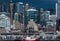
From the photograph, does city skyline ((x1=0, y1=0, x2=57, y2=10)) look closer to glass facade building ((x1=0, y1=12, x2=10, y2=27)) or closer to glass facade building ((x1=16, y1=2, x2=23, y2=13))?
glass facade building ((x1=16, y1=2, x2=23, y2=13))

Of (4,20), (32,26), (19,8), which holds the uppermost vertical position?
(19,8)

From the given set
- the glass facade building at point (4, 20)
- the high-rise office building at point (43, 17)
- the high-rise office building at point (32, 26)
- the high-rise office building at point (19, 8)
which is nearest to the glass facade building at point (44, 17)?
the high-rise office building at point (43, 17)

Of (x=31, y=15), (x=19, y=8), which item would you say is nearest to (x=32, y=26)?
(x=31, y=15)

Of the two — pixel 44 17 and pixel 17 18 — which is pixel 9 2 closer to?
pixel 17 18

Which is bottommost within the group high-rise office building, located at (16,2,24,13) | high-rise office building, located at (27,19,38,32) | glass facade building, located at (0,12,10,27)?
high-rise office building, located at (27,19,38,32)

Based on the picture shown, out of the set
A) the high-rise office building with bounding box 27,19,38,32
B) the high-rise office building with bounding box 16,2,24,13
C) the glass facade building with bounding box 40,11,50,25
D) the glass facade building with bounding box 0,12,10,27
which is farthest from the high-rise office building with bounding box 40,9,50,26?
the glass facade building with bounding box 0,12,10,27

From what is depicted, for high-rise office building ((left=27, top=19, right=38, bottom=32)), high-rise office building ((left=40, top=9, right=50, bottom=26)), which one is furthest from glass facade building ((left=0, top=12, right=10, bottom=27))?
high-rise office building ((left=40, top=9, right=50, bottom=26))

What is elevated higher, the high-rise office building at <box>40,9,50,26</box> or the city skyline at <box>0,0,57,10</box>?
the city skyline at <box>0,0,57,10</box>

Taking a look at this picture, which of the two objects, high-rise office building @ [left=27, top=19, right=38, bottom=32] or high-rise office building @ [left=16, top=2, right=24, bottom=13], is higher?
high-rise office building @ [left=16, top=2, right=24, bottom=13]

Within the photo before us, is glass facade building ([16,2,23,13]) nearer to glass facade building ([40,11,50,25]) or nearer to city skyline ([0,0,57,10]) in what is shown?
city skyline ([0,0,57,10])

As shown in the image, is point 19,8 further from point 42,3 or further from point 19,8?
point 42,3

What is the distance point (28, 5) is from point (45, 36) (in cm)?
56

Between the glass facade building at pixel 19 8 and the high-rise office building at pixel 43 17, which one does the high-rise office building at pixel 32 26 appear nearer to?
the high-rise office building at pixel 43 17

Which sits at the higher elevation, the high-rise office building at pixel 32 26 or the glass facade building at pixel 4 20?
the glass facade building at pixel 4 20
